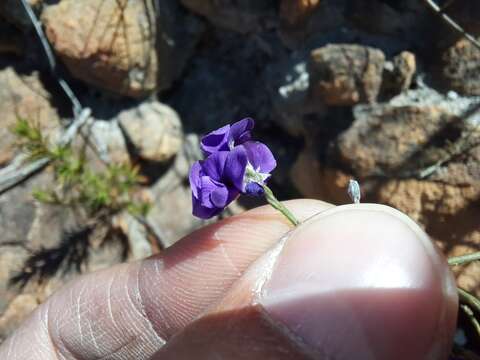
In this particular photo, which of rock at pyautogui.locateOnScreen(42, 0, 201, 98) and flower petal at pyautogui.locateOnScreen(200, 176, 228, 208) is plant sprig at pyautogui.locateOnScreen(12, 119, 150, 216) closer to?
rock at pyautogui.locateOnScreen(42, 0, 201, 98)

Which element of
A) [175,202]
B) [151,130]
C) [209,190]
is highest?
[209,190]

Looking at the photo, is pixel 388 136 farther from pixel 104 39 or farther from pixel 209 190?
pixel 104 39

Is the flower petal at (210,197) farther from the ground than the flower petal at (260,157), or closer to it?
closer to it

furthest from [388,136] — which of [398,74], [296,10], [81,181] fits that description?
[81,181]

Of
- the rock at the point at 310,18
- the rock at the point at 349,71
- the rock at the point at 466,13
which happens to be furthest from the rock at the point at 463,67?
the rock at the point at 310,18

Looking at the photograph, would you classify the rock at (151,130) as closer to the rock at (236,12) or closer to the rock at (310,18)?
the rock at (236,12)

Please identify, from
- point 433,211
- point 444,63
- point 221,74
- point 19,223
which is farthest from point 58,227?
point 444,63
